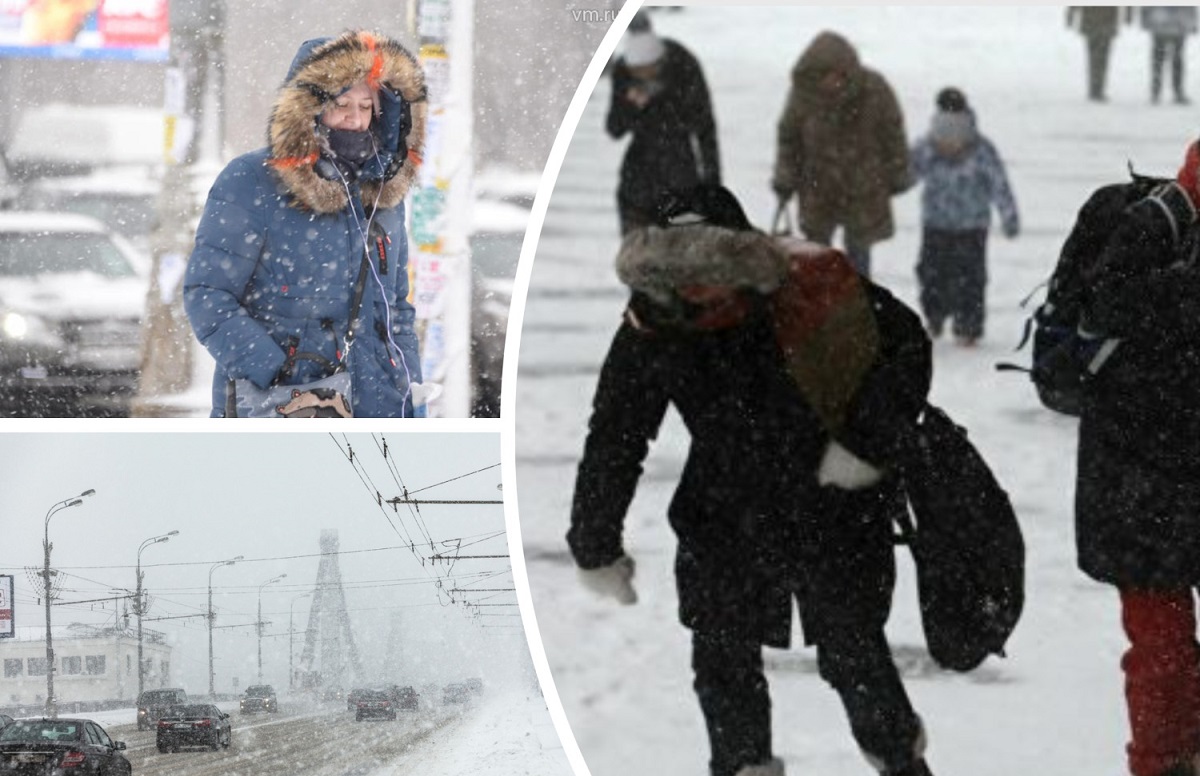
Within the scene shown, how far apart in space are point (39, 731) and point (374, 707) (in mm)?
800

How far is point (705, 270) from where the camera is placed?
2.31 m

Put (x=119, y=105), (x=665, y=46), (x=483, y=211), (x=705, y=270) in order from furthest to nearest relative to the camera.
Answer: (x=119, y=105), (x=483, y=211), (x=665, y=46), (x=705, y=270)

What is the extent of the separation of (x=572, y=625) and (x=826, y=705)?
0.44m

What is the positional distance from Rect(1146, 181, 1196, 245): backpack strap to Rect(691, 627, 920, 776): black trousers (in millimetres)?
710

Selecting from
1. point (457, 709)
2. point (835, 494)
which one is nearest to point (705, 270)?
point (835, 494)

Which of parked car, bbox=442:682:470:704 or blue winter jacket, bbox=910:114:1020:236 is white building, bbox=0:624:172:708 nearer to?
parked car, bbox=442:682:470:704

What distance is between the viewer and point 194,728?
4070mm

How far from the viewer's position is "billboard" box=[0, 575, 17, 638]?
12.2 feet

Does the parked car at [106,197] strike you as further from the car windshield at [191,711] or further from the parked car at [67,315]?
the car windshield at [191,711]

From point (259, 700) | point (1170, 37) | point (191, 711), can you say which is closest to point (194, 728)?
point (191, 711)

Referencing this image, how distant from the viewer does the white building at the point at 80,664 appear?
12.7ft

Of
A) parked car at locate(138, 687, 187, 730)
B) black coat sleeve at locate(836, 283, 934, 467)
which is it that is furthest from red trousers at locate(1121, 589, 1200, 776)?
parked car at locate(138, 687, 187, 730)

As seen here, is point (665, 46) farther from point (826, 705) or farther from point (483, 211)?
point (483, 211)

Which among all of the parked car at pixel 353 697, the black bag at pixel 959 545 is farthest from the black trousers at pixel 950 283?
the parked car at pixel 353 697
